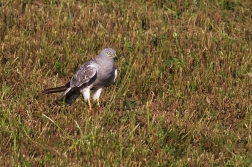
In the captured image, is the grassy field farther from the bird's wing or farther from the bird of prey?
the bird's wing

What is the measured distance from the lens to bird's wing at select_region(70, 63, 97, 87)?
850 centimetres

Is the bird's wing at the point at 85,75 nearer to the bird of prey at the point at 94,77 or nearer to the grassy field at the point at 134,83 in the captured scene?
the bird of prey at the point at 94,77

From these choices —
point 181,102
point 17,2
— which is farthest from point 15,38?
point 181,102

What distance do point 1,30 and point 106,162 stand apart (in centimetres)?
534

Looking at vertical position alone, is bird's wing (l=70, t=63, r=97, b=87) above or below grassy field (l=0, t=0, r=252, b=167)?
above

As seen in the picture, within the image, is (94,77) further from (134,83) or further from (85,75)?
(134,83)

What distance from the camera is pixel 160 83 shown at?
10055 millimetres

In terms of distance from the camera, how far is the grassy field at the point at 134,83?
7379 millimetres

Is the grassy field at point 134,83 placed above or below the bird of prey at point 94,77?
below

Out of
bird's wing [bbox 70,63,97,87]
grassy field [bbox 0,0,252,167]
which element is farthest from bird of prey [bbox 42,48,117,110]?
grassy field [bbox 0,0,252,167]

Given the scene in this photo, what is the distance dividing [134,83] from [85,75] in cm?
150

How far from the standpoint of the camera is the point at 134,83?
984cm

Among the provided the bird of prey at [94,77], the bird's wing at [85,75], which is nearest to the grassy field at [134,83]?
the bird of prey at [94,77]

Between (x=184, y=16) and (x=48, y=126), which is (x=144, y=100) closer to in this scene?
(x=48, y=126)
